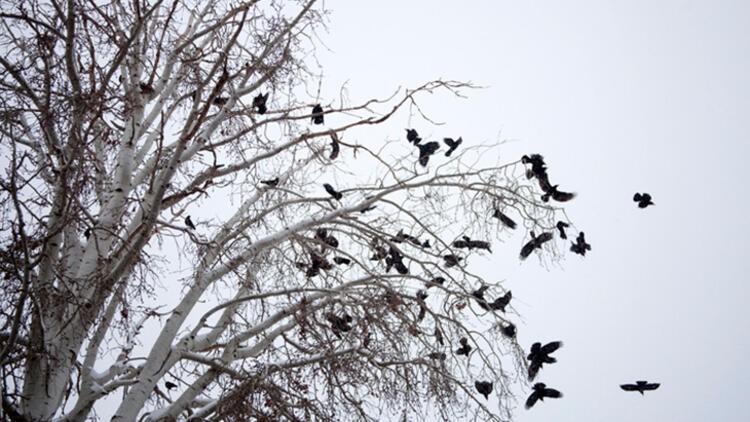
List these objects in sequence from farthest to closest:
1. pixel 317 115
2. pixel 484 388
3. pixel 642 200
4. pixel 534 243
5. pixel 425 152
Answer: pixel 642 200 < pixel 425 152 < pixel 534 243 < pixel 317 115 < pixel 484 388

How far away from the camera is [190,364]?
566 centimetres

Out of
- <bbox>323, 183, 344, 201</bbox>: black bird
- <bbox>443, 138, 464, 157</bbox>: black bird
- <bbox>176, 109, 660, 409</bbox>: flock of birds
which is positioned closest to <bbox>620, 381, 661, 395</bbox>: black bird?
<bbox>176, 109, 660, 409</bbox>: flock of birds

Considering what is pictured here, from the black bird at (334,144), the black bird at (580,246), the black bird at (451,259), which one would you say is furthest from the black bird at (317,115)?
the black bird at (580,246)

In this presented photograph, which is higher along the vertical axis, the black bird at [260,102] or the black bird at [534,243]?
the black bird at [260,102]

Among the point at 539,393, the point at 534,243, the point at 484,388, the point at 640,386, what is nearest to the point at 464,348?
the point at 484,388

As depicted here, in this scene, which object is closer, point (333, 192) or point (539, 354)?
point (539, 354)

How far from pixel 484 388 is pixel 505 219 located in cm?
168

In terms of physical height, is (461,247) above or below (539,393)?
above

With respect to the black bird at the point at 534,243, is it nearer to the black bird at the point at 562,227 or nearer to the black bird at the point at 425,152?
the black bird at the point at 562,227

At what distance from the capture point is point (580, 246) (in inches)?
230

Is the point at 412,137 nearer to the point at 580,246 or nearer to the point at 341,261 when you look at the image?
the point at 341,261

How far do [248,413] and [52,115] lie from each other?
109 inches

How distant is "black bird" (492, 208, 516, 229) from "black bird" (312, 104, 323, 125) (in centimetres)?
202

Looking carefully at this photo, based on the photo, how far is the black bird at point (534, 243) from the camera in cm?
572
